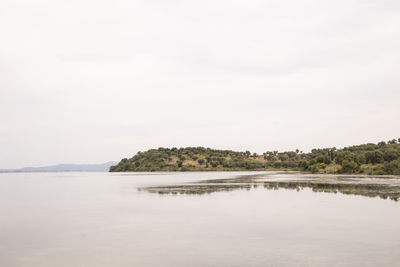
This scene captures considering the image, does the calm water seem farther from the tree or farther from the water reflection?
the tree

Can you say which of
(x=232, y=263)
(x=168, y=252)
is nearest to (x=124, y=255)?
(x=168, y=252)

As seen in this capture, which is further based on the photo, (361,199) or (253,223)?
(361,199)

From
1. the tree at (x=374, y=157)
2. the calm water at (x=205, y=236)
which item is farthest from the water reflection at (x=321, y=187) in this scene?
the tree at (x=374, y=157)

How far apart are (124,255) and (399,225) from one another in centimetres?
2195

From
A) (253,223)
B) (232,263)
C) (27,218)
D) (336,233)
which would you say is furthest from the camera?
(27,218)

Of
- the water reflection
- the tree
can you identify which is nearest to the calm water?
the water reflection

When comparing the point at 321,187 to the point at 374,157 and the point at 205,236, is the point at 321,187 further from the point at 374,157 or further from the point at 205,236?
the point at 374,157

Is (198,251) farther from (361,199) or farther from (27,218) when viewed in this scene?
(361,199)

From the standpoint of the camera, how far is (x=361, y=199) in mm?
44031

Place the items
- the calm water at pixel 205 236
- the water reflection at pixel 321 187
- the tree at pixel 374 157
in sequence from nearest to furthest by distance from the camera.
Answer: the calm water at pixel 205 236, the water reflection at pixel 321 187, the tree at pixel 374 157

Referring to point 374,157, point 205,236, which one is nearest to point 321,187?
point 205,236

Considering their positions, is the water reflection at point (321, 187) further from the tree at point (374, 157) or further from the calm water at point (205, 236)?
the tree at point (374, 157)

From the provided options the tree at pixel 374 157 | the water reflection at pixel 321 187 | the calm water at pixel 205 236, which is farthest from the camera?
the tree at pixel 374 157

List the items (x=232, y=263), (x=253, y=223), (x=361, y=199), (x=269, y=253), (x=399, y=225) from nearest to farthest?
(x=232, y=263), (x=269, y=253), (x=399, y=225), (x=253, y=223), (x=361, y=199)
